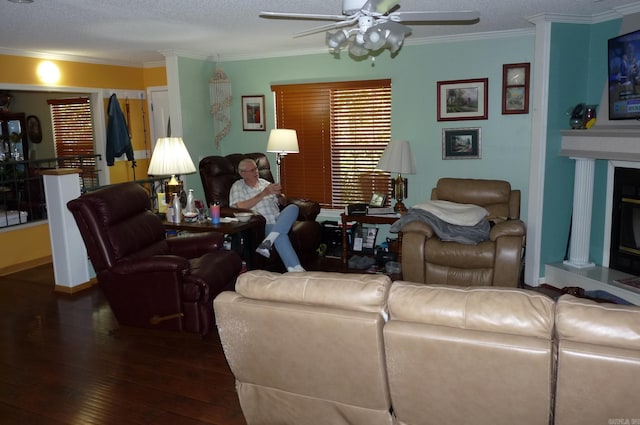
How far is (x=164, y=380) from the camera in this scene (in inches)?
118

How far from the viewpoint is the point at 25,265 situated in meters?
5.50

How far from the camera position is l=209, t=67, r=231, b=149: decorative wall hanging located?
6.29 m

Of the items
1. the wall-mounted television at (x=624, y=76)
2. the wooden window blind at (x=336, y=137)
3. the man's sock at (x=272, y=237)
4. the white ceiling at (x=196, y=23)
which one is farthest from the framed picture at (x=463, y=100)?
the man's sock at (x=272, y=237)

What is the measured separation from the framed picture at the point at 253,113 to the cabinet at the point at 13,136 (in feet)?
13.9

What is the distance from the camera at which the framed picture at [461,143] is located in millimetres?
5211

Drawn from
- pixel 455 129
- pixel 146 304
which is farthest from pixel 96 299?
pixel 455 129

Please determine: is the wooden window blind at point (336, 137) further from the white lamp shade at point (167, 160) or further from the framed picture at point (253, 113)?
the white lamp shade at point (167, 160)

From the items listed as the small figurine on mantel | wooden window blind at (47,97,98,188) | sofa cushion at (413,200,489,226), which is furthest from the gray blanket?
the small figurine on mantel

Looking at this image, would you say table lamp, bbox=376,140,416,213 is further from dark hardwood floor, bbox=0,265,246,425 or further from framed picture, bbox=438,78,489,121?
dark hardwood floor, bbox=0,265,246,425

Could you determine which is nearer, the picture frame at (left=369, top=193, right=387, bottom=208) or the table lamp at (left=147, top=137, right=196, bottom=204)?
the table lamp at (left=147, top=137, right=196, bottom=204)

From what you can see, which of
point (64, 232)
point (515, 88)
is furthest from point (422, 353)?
point (515, 88)

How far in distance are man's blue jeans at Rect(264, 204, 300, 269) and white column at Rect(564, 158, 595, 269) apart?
8.33ft

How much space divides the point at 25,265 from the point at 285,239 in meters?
3.03

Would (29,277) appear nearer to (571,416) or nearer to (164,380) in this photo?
(164,380)
